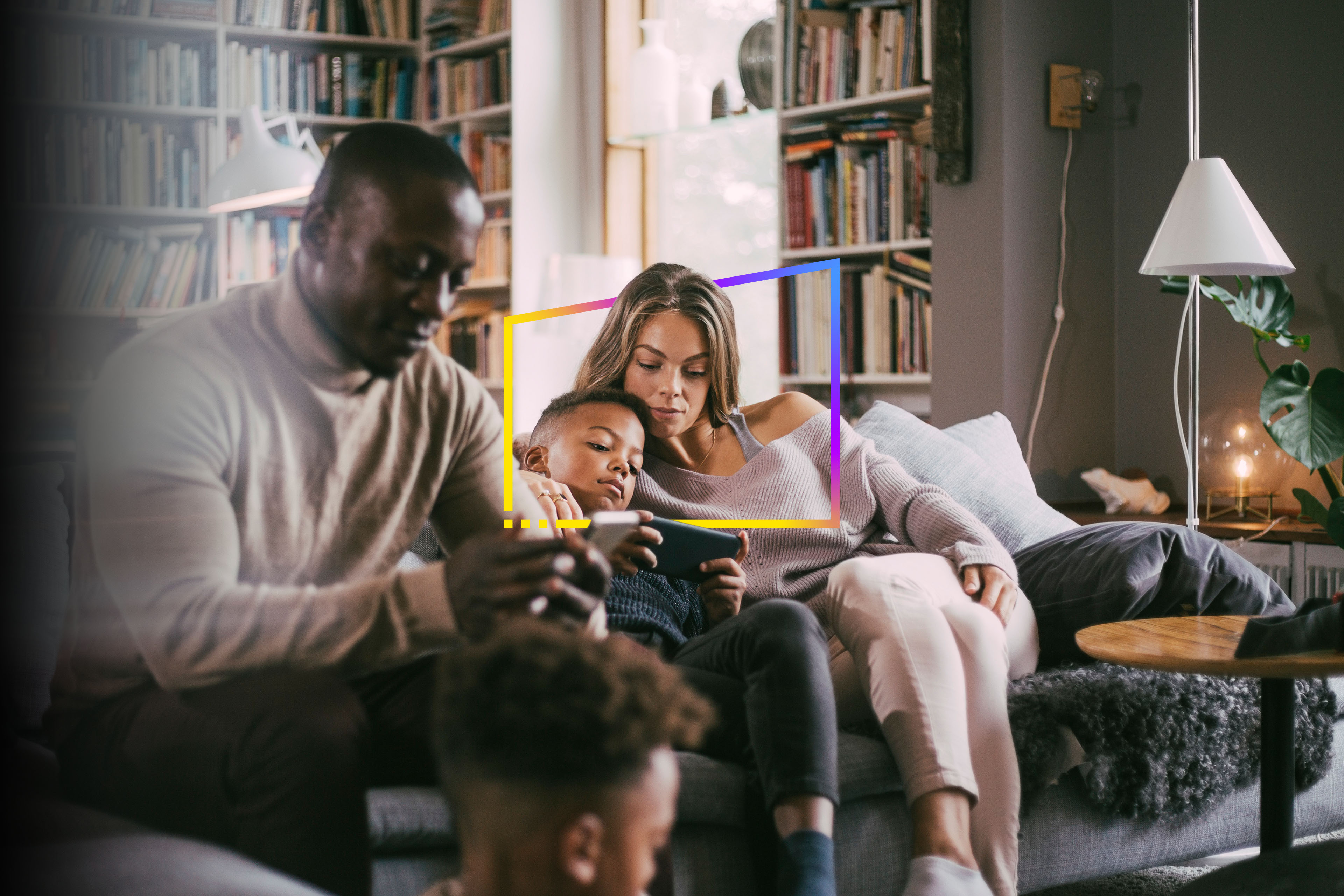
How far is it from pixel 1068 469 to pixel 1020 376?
11.3 inches

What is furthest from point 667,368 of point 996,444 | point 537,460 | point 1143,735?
point 996,444

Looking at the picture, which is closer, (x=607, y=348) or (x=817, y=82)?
(x=607, y=348)

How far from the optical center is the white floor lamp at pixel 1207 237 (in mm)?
2184

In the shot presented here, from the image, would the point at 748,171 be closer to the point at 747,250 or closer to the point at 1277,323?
the point at 747,250

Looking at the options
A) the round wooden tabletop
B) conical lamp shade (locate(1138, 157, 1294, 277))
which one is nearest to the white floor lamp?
conical lamp shade (locate(1138, 157, 1294, 277))

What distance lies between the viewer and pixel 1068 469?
282 centimetres

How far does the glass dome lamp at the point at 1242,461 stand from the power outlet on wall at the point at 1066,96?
0.74 m

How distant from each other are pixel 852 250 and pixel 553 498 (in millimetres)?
2032

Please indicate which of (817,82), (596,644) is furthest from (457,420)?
(817,82)

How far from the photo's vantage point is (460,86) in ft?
3.83

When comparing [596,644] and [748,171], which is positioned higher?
[748,171]

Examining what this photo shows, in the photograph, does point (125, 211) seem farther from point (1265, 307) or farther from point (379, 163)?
point (1265, 307)

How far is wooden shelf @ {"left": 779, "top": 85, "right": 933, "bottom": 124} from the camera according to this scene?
2.82 meters

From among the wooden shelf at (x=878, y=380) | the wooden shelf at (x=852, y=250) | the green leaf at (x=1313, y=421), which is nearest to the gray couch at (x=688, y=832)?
the green leaf at (x=1313, y=421)
